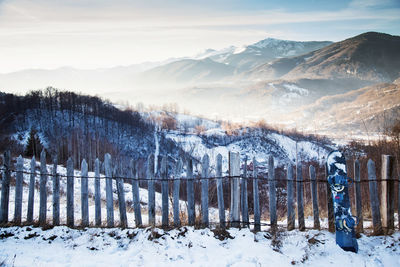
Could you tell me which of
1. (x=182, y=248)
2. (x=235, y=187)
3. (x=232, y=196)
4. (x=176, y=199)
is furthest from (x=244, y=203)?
(x=182, y=248)

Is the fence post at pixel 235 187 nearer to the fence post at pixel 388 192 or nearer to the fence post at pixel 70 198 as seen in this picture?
the fence post at pixel 388 192

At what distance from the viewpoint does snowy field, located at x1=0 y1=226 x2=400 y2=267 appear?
5.05 meters

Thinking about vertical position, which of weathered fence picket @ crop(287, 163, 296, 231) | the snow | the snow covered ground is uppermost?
the snow

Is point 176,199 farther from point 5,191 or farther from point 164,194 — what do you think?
point 5,191

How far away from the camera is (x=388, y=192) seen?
627 centimetres

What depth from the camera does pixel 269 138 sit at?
3044 inches

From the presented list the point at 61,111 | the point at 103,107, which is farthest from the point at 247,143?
the point at 61,111

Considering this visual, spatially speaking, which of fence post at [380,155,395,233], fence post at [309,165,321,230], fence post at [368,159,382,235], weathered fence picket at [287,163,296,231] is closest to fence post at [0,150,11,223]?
weathered fence picket at [287,163,296,231]

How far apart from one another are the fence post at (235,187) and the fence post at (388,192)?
3.37m

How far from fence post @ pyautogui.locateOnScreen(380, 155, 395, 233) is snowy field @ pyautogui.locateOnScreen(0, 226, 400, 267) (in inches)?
14.8

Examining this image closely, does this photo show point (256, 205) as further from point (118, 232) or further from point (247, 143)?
point (247, 143)

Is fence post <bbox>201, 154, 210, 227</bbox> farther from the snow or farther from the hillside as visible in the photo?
the hillside

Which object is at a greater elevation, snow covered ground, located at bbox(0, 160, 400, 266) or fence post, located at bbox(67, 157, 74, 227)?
fence post, located at bbox(67, 157, 74, 227)

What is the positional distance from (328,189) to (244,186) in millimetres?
1911
